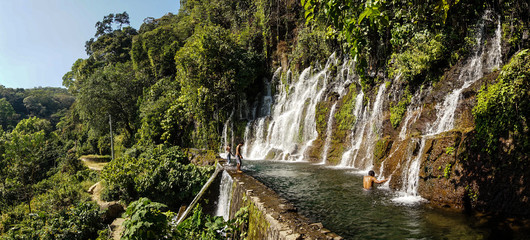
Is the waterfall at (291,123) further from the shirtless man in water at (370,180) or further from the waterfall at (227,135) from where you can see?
the shirtless man in water at (370,180)

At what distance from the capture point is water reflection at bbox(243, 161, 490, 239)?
5.39 m

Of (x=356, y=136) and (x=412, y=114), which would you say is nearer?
(x=412, y=114)

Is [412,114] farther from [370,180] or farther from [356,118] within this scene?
[370,180]

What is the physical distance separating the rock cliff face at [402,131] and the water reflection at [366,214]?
0.75 meters

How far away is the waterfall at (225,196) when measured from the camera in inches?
325

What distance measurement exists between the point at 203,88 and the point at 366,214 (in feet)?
58.8

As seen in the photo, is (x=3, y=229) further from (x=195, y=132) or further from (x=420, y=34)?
(x=420, y=34)

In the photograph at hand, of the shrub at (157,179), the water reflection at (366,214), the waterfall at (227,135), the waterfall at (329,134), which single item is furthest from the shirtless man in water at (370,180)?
the waterfall at (227,135)

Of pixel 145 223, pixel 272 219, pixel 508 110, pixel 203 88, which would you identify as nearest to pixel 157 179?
pixel 145 223

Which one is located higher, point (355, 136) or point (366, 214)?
point (355, 136)

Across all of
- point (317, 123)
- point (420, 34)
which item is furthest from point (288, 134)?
point (420, 34)

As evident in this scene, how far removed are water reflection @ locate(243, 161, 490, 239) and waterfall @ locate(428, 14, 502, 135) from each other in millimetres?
3216

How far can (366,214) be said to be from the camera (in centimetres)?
650

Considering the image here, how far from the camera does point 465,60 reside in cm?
1060
